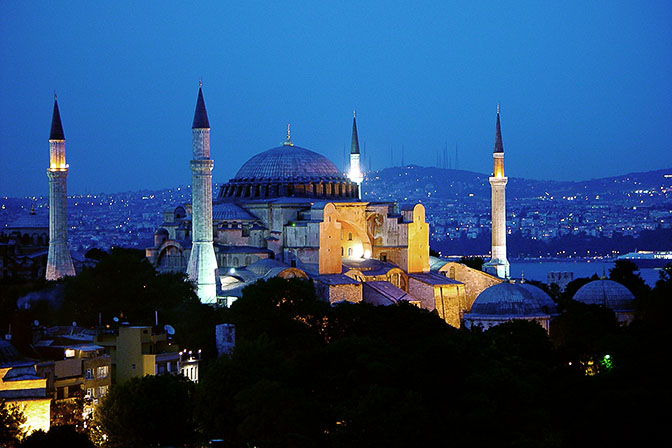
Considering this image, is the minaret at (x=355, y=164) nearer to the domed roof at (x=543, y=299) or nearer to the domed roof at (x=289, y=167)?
the domed roof at (x=289, y=167)

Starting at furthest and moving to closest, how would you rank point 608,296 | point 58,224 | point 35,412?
point 58,224
point 608,296
point 35,412

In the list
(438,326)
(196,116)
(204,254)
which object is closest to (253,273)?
(204,254)

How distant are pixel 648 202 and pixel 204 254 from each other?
345 feet

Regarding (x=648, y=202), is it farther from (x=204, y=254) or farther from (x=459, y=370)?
(x=459, y=370)

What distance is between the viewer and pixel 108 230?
87.1 metres

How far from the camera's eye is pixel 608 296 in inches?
1757

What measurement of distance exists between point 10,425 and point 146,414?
2.67m

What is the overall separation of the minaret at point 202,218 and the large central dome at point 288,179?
4.71 metres

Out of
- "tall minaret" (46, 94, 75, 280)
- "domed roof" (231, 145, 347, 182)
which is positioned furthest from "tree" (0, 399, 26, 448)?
"domed roof" (231, 145, 347, 182)

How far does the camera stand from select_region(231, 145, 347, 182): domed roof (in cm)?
4941

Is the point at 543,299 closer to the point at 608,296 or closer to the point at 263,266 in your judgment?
the point at 608,296

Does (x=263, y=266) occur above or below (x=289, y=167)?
below

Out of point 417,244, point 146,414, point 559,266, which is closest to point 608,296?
point 417,244

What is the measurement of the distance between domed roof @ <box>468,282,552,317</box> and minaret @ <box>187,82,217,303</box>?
7.14 meters
